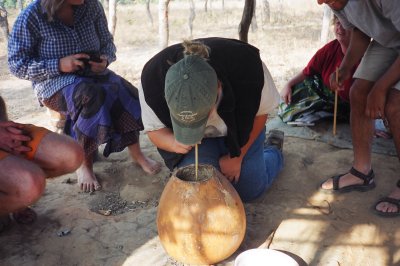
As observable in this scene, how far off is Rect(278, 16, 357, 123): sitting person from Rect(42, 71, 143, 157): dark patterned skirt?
1417 millimetres

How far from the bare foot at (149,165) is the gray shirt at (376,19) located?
1.62 m

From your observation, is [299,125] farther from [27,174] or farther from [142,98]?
[27,174]

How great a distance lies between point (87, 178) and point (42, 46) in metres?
0.96

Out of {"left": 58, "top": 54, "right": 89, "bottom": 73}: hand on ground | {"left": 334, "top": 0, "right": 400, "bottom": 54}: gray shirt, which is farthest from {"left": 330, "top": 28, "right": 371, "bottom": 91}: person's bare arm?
{"left": 58, "top": 54, "right": 89, "bottom": 73}: hand on ground

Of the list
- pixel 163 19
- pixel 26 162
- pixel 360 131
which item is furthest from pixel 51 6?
pixel 163 19

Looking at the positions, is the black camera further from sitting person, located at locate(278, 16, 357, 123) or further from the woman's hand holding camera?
sitting person, located at locate(278, 16, 357, 123)

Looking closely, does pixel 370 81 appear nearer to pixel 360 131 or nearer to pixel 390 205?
pixel 360 131

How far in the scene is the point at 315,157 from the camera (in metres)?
2.93

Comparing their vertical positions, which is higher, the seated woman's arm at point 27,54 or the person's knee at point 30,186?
the seated woman's arm at point 27,54

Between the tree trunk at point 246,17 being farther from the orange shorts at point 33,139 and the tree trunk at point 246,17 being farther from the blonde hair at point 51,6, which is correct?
the orange shorts at point 33,139

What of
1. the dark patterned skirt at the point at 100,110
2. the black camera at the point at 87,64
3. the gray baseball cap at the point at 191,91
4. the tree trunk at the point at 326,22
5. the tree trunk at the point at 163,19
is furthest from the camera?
the tree trunk at the point at 326,22

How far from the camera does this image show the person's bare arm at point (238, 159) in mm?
2068

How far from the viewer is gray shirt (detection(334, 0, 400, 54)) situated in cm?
197

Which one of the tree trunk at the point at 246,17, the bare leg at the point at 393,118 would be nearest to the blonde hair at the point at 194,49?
the bare leg at the point at 393,118
